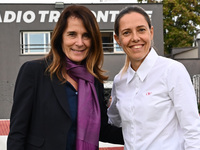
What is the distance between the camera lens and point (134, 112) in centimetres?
207

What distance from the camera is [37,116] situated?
6.73 feet

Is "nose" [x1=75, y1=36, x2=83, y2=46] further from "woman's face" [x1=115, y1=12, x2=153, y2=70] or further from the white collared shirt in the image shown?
the white collared shirt

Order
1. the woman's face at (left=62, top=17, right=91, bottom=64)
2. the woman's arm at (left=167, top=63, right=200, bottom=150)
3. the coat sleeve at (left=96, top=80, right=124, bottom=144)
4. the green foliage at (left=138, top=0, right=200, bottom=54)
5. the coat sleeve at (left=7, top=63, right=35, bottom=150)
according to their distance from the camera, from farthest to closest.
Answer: the green foliage at (left=138, top=0, right=200, bottom=54)
the coat sleeve at (left=96, top=80, right=124, bottom=144)
the woman's face at (left=62, top=17, right=91, bottom=64)
the coat sleeve at (left=7, top=63, right=35, bottom=150)
the woman's arm at (left=167, top=63, right=200, bottom=150)

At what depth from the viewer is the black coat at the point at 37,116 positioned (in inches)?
79.8

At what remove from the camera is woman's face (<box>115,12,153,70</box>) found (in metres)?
2.11

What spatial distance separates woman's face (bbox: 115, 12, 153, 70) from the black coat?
0.63m

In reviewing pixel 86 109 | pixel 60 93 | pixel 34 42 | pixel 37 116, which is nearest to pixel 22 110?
pixel 37 116

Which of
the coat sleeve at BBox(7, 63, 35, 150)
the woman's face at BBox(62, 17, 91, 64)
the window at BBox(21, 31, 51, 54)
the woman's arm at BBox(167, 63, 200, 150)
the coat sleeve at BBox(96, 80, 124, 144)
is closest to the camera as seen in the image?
the woman's arm at BBox(167, 63, 200, 150)

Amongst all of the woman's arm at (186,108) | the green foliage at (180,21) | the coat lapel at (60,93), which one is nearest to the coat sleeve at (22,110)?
the coat lapel at (60,93)

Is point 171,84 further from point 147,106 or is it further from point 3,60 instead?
point 3,60

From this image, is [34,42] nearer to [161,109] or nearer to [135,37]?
[135,37]

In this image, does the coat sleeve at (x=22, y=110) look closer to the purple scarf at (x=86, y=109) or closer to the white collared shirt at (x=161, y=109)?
the purple scarf at (x=86, y=109)

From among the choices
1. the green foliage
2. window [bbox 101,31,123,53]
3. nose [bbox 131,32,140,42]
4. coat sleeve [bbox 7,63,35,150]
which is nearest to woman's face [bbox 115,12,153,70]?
nose [bbox 131,32,140,42]

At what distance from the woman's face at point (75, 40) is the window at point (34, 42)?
38.7 ft
